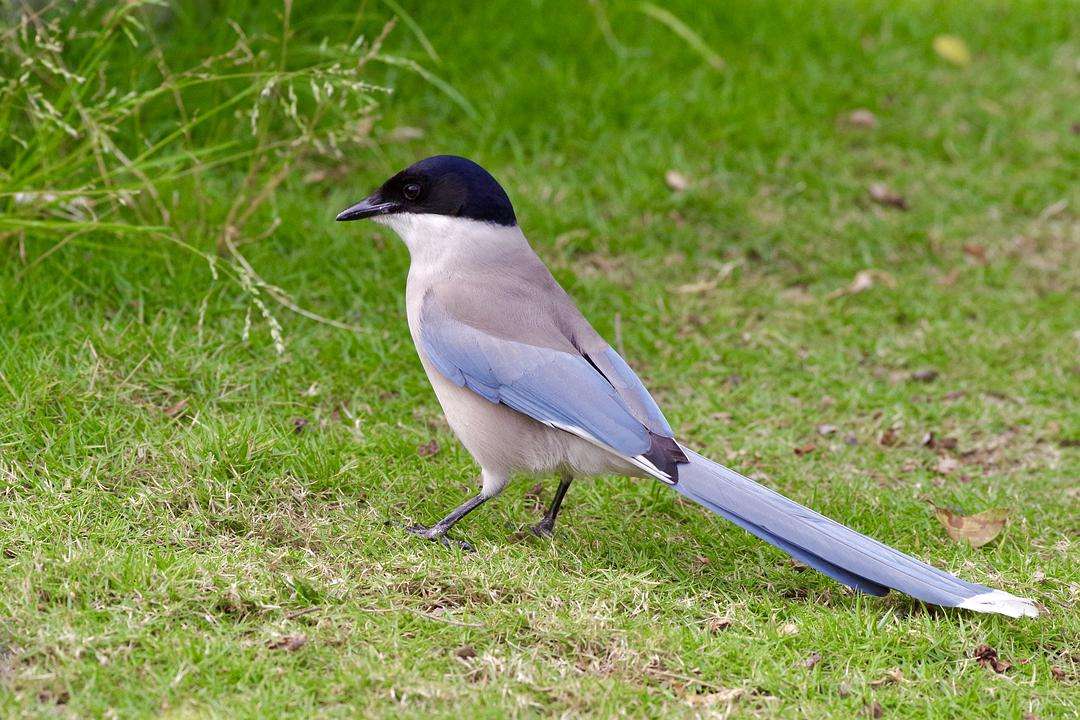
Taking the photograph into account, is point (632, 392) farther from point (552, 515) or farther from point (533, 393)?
point (552, 515)

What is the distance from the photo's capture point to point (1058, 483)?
5.01 m

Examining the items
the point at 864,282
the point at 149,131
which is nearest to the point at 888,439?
the point at 864,282

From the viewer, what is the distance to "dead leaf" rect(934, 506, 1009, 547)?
14.5 ft

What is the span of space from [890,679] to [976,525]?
1.16m

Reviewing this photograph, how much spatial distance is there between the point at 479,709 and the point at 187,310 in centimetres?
279

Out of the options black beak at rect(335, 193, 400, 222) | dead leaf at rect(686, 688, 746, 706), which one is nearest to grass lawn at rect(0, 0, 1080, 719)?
dead leaf at rect(686, 688, 746, 706)

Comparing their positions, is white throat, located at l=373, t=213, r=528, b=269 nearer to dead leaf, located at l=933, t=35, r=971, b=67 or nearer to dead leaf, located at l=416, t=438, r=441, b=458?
dead leaf, located at l=416, t=438, r=441, b=458

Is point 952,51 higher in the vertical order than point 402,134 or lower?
higher

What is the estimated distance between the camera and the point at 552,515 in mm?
4352

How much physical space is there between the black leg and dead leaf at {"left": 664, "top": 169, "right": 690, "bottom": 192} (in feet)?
10.3

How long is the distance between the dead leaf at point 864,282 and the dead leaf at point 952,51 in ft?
8.23

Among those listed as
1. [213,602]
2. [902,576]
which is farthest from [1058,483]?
[213,602]

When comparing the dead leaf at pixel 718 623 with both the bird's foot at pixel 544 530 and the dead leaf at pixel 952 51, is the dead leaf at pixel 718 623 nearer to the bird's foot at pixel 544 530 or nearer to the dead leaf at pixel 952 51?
the bird's foot at pixel 544 530

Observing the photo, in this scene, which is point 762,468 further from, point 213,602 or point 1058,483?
point 213,602
